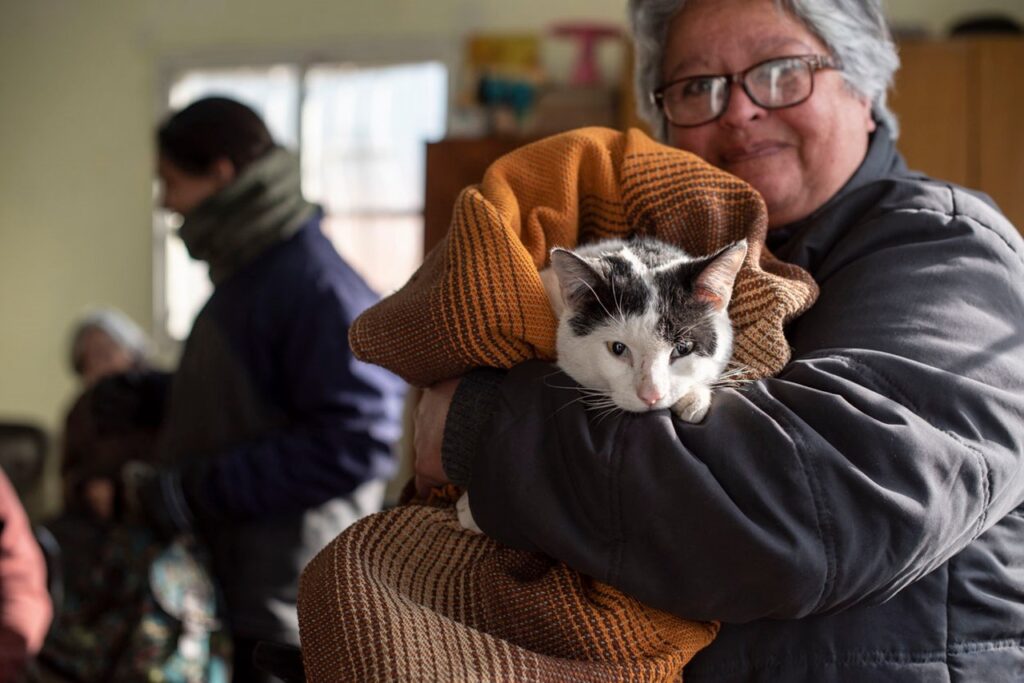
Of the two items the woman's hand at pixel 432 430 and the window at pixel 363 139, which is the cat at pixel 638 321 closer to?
the woman's hand at pixel 432 430

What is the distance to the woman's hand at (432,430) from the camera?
1068mm

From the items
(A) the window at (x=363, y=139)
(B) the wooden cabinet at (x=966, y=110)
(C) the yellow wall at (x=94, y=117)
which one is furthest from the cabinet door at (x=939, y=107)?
(A) the window at (x=363, y=139)

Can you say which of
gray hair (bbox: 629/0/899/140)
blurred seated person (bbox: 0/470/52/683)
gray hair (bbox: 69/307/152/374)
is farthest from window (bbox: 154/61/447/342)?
gray hair (bbox: 629/0/899/140)

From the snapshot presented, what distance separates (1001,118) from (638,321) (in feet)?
11.3

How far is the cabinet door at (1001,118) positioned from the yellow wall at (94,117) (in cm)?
231

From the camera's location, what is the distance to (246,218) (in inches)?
83.4

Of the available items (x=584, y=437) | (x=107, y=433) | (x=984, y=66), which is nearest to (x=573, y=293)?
(x=584, y=437)

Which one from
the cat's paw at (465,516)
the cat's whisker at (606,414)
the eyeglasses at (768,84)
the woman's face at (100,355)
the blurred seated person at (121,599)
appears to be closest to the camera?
the cat's whisker at (606,414)

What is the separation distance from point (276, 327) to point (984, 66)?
3.21m

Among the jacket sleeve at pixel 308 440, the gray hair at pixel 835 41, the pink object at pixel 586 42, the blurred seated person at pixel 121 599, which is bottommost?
the blurred seated person at pixel 121 599

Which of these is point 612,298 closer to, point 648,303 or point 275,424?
point 648,303

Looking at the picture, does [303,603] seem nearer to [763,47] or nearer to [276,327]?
[763,47]

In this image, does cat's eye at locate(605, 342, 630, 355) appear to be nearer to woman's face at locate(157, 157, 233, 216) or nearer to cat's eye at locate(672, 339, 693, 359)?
cat's eye at locate(672, 339, 693, 359)

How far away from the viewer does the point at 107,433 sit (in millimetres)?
2678
